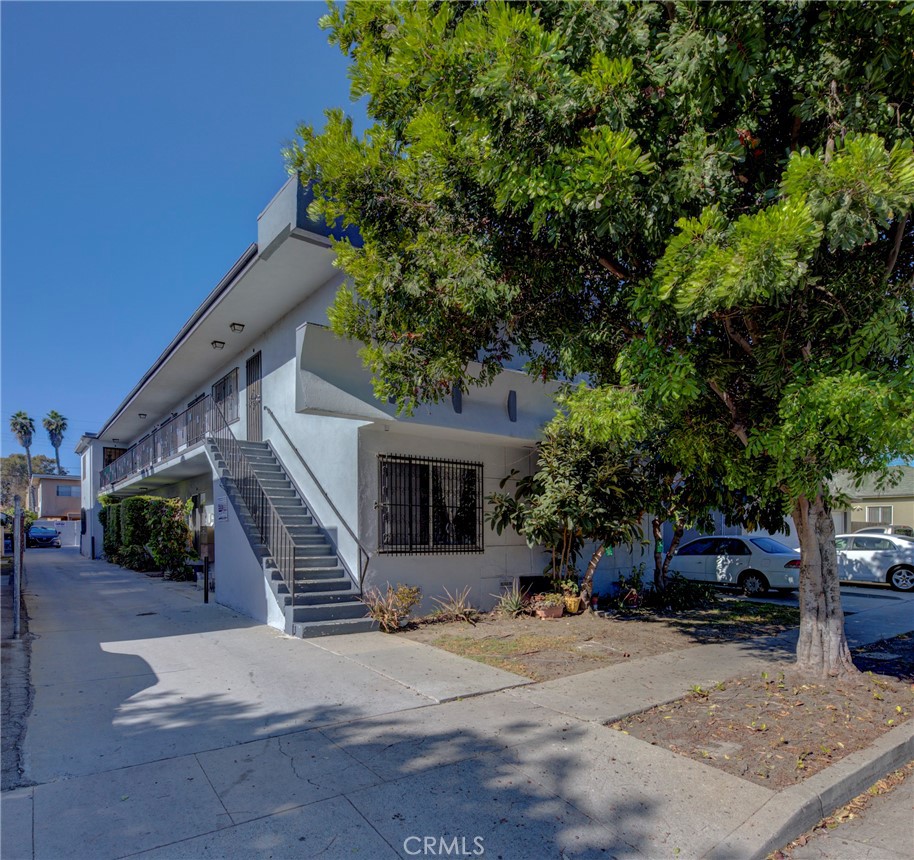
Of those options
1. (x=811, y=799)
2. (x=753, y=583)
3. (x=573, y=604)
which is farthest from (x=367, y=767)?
(x=753, y=583)

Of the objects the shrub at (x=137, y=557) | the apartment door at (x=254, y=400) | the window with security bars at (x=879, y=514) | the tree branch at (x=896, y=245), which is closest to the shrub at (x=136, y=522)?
the shrub at (x=137, y=557)

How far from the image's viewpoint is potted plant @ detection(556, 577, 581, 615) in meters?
11.0

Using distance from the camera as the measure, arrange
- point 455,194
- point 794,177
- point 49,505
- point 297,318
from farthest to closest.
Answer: point 49,505, point 297,318, point 455,194, point 794,177

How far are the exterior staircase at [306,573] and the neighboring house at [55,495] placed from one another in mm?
57409

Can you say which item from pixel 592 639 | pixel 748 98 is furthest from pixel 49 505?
pixel 748 98

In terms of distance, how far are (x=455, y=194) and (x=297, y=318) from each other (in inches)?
274

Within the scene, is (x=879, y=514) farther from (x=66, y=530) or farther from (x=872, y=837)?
(x=66, y=530)

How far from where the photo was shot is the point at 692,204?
5.14 m

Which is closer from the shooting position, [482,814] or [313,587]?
[482,814]

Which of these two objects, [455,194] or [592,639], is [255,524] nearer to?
[592,639]

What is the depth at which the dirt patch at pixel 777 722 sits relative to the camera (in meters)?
4.55

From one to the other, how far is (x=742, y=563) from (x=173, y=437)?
15.4m

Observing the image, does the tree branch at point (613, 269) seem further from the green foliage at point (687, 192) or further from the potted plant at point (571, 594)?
the potted plant at point (571, 594)

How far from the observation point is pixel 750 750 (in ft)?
15.5
